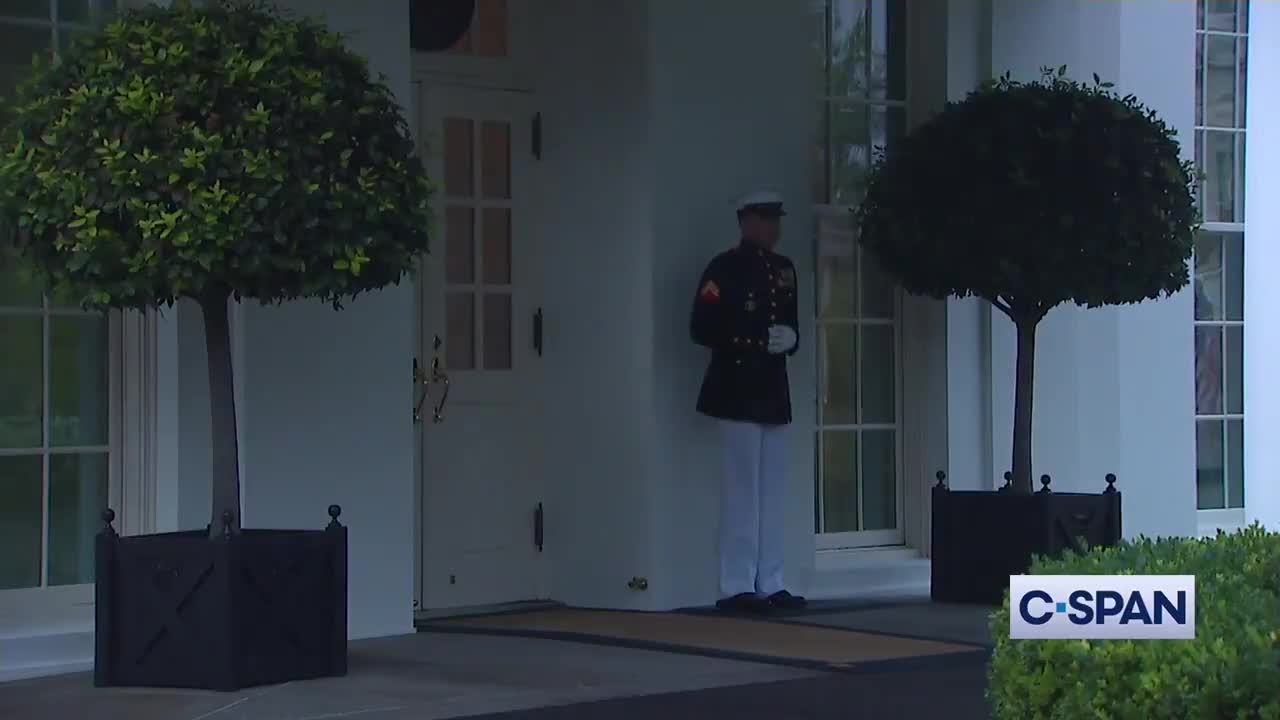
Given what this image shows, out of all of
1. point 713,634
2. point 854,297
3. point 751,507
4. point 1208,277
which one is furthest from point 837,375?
point 1208,277

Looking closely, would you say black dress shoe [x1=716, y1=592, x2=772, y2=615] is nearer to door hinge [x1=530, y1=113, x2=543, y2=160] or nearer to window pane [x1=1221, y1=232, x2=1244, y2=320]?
door hinge [x1=530, y1=113, x2=543, y2=160]

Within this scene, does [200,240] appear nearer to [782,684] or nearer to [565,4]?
[782,684]

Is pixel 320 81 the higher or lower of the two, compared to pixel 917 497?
higher

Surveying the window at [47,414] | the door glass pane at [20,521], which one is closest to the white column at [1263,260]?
the window at [47,414]

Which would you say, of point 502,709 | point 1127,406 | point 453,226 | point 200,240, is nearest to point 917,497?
point 1127,406

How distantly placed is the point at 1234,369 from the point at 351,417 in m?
6.18

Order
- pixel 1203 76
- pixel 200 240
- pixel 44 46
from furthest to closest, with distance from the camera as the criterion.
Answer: pixel 1203 76, pixel 44 46, pixel 200 240

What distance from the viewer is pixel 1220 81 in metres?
12.8

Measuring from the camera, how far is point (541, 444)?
413 inches

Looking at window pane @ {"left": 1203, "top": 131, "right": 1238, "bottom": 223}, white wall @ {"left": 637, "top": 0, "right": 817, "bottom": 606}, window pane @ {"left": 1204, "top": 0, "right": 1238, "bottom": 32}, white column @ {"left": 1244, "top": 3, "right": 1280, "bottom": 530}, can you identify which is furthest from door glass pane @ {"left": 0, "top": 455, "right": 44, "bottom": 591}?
window pane @ {"left": 1204, "top": 0, "right": 1238, "bottom": 32}

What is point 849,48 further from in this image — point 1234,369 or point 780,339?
point 1234,369

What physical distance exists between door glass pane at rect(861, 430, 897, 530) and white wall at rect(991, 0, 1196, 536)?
1.90 ft

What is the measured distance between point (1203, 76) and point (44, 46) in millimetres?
7144

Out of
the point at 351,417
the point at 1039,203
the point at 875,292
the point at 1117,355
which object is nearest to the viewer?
the point at 351,417
